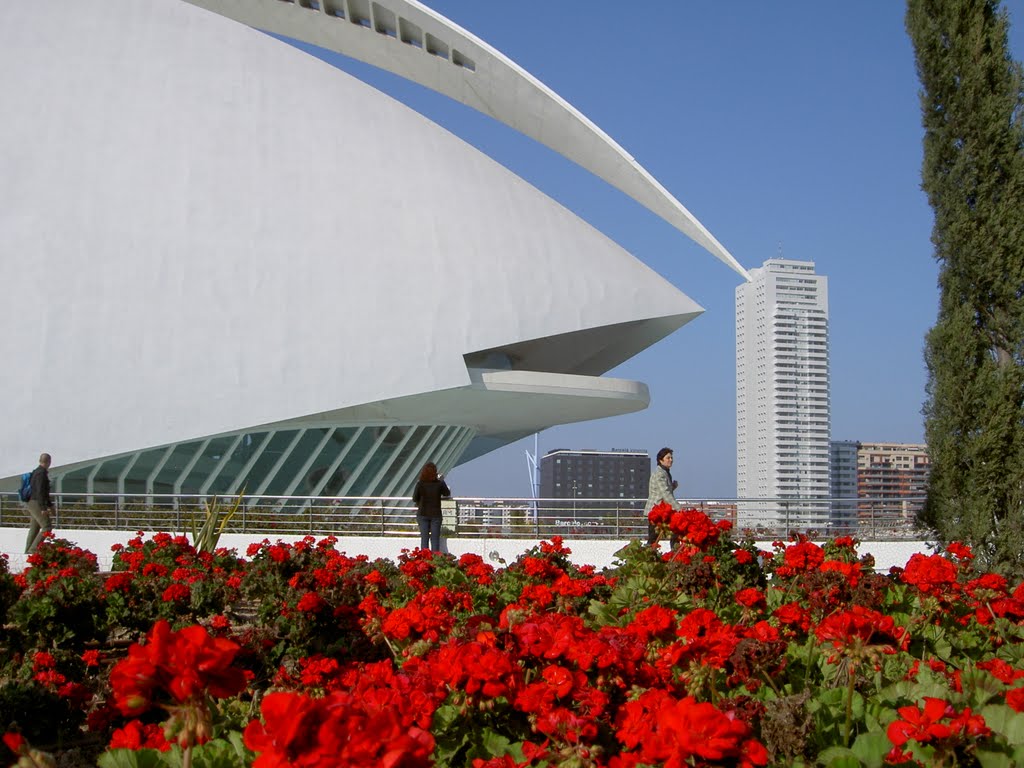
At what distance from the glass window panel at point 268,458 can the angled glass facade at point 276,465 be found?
0.02m

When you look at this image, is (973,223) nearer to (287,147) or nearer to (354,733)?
(354,733)

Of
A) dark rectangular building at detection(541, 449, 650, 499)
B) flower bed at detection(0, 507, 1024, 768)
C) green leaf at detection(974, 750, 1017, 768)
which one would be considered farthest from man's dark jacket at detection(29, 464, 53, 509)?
dark rectangular building at detection(541, 449, 650, 499)

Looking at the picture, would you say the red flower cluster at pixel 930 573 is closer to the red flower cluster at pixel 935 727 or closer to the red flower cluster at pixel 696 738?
the red flower cluster at pixel 935 727

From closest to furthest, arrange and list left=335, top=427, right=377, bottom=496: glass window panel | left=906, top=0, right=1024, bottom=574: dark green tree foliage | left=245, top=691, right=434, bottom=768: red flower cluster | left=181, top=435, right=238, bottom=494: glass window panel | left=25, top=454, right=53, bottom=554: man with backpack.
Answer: left=245, top=691, right=434, bottom=768: red flower cluster → left=906, top=0, right=1024, bottom=574: dark green tree foliage → left=25, top=454, right=53, bottom=554: man with backpack → left=181, top=435, right=238, bottom=494: glass window panel → left=335, top=427, right=377, bottom=496: glass window panel

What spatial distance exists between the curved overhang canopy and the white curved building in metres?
0.07

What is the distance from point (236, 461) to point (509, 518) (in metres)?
6.09

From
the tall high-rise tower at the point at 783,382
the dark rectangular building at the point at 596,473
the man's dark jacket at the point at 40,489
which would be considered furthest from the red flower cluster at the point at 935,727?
the tall high-rise tower at the point at 783,382

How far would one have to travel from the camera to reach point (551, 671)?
2.42 meters

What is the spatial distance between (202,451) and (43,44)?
926 cm

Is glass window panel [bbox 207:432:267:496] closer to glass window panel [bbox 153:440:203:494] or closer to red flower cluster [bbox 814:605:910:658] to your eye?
glass window panel [bbox 153:440:203:494]

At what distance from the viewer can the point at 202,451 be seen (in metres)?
17.1

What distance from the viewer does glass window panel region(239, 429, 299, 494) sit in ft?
58.0

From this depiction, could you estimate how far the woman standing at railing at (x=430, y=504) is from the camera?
39.3ft

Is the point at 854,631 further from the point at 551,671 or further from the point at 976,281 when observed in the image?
the point at 976,281
